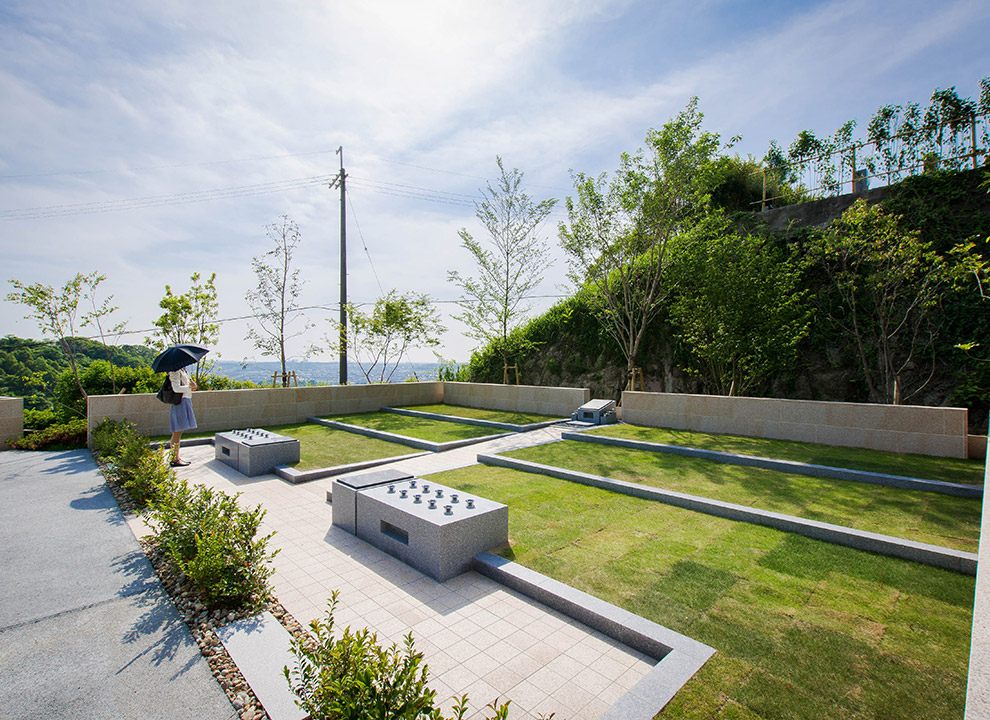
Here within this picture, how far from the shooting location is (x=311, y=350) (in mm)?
16484

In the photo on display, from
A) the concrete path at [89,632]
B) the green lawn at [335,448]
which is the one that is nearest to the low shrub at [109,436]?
the concrete path at [89,632]

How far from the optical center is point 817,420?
27.2ft

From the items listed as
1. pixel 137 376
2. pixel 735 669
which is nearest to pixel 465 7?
pixel 735 669

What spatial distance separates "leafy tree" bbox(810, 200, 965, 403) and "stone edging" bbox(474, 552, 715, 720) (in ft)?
30.2

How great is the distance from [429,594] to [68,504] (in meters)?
5.16

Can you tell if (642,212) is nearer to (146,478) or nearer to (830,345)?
(830,345)

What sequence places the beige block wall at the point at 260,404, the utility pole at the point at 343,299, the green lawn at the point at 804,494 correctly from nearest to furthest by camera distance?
the green lawn at the point at 804,494 → the beige block wall at the point at 260,404 → the utility pole at the point at 343,299

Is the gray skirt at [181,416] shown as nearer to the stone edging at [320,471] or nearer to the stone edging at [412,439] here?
the stone edging at [320,471]

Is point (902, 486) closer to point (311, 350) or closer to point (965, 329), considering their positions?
point (965, 329)

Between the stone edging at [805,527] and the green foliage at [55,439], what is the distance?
9.37m

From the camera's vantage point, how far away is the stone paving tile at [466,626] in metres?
2.52

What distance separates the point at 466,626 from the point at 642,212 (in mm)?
12321

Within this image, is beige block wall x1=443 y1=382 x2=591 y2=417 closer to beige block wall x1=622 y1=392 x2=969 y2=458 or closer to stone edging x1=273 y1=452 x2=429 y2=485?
beige block wall x1=622 y1=392 x2=969 y2=458

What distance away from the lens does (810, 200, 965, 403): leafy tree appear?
935 cm
